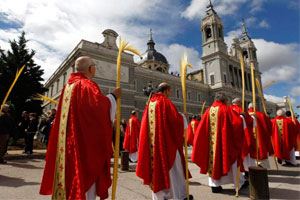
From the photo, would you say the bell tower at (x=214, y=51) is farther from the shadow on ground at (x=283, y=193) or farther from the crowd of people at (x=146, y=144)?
the shadow on ground at (x=283, y=193)

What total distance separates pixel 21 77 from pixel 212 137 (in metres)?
14.7

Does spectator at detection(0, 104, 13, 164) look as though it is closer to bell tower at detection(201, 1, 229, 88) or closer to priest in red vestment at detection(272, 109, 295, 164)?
priest in red vestment at detection(272, 109, 295, 164)

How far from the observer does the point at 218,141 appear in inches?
134

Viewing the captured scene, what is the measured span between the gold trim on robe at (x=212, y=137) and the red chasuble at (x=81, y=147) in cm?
214

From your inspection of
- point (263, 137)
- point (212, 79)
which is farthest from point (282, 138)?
point (212, 79)

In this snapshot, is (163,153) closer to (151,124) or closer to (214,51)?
(151,124)

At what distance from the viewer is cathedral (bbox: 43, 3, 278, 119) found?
64.4ft

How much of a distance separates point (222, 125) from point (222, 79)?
113 feet

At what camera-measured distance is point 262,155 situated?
4770 mm

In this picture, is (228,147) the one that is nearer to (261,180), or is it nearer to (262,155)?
(261,180)

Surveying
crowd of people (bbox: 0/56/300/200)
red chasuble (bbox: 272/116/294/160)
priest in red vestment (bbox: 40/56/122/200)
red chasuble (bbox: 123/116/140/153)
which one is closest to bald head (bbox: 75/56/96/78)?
crowd of people (bbox: 0/56/300/200)

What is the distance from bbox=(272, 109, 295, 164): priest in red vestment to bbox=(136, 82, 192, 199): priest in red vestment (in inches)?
184

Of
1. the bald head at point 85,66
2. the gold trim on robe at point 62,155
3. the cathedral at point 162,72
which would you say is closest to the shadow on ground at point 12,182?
the gold trim on robe at point 62,155

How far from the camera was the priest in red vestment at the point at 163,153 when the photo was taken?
2.66m
